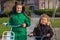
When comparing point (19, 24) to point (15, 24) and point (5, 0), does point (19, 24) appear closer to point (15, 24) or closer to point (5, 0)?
point (15, 24)

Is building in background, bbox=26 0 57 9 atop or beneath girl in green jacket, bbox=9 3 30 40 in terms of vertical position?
beneath

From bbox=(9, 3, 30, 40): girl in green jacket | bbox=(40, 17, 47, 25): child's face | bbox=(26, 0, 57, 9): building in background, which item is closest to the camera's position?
Result: bbox=(40, 17, 47, 25): child's face

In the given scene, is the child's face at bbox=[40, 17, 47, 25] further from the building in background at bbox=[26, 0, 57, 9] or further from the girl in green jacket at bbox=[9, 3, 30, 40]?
the building in background at bbox=[26, 0, 57, 9]

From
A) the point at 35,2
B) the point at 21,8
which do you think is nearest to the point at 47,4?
the point at 35,2

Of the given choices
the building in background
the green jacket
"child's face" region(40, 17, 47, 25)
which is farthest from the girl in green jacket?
the building in background

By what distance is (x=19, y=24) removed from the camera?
18.5 ft

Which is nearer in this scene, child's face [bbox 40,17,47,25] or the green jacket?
child's face [bbox 40,17,47,25]

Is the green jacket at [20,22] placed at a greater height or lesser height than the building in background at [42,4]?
greater

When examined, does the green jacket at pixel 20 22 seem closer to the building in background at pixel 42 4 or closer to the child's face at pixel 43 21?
the child's face at pixel 43 21

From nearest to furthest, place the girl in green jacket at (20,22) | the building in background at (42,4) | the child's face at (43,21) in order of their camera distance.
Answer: the child's face at (43,21)
the girl in green jacket at (20,22)
the building in background at (42,4)

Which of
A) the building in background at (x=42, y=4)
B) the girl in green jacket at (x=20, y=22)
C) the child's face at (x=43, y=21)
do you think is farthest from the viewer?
the building in background at (x=42, y=4)

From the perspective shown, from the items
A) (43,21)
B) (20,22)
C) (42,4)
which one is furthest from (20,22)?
(42,4)

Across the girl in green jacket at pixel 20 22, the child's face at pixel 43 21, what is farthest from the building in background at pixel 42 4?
the child's face at pixel 43 21

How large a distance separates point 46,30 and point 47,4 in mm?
36095
